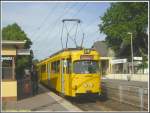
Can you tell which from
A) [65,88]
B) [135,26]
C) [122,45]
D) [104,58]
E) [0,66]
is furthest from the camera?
[104,58]

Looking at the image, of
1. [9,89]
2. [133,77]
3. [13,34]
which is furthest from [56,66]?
[133,77]

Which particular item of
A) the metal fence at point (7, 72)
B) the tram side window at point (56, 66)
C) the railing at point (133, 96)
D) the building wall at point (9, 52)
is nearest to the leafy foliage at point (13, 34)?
the tram side window at point (56, 66)

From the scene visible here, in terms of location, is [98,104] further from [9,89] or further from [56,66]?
[56,66]

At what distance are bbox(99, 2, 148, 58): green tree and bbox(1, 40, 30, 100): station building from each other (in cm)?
4823

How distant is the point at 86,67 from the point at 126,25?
51.1 metres

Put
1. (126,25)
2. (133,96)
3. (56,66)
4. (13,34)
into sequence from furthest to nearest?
(126,25) < (13,34) < (56,66) < (133,96)

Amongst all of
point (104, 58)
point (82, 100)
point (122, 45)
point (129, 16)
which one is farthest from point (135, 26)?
point (82, 100)

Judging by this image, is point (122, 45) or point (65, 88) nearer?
point (65, 88)

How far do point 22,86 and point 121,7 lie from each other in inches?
1988

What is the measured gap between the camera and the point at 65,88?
1044 inches

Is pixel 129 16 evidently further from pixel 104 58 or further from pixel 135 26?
pixel 104 58

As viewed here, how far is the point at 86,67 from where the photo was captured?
25.7 m

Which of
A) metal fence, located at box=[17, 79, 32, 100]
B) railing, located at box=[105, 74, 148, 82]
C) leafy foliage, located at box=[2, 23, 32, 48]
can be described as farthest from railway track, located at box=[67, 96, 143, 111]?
leafy foliage, located at box=[2, 23, 32, 48]

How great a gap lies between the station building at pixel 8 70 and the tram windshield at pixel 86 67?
3.13m
